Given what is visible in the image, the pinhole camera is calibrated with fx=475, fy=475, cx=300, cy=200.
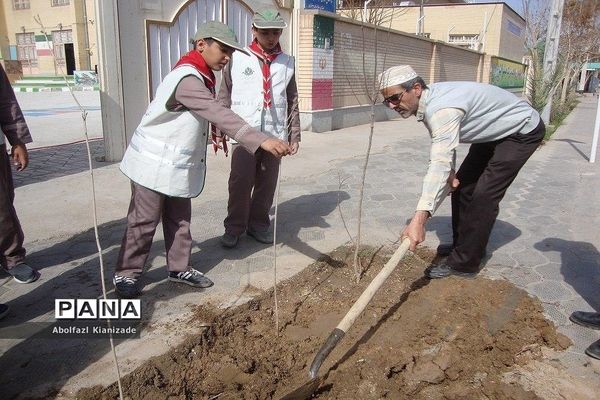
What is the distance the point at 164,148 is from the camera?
2730 millimetres

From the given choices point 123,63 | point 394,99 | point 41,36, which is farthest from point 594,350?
point 41,36

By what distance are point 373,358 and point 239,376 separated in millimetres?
687

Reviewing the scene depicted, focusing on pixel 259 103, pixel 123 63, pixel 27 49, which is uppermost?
pixel 27 49

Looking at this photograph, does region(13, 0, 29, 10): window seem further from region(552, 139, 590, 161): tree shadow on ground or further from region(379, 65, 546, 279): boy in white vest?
region(379, 65, 546, 279): boy in white vest

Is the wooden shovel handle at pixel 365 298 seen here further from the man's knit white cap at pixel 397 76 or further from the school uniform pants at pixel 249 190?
the school uniform pants at pixel 249 190

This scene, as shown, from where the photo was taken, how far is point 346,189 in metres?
5.80

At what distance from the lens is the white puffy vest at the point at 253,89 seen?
357cm

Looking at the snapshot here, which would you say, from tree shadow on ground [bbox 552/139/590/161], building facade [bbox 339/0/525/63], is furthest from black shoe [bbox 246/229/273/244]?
building facade [bbox 339/0/525/63]

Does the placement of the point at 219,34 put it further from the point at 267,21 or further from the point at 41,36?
the point at 41,36

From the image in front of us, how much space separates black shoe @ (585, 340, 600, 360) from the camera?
2455 millimetres

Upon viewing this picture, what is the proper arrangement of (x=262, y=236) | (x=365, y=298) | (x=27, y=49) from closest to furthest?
(x=365, y=298), (x=262, y=236), (x=27, y=49)

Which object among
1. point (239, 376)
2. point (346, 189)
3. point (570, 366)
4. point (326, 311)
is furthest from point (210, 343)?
point (346, 189)

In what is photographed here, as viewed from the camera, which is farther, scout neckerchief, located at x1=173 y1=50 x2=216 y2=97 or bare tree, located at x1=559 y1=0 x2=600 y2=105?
bare tree, located at x1=559 y1=0 x2=600 y2=105

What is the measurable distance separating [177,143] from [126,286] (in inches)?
37.2
